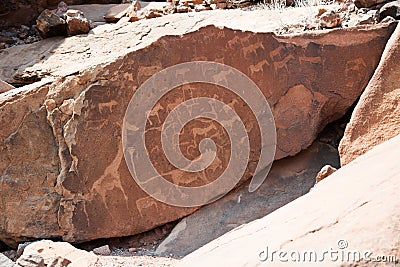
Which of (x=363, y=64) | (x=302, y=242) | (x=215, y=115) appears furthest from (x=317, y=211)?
(x=363, y=64)

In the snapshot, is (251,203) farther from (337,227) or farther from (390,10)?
(337,227)

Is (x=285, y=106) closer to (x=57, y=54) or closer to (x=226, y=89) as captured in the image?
(x=226, y=89)

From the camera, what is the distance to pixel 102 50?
12.9ft

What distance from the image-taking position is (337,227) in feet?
3.81

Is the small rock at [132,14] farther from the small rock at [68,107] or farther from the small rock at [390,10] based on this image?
the small rock at [390,10]

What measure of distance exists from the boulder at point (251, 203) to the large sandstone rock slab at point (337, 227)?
1271 millimetres

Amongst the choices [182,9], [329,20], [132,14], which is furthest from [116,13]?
[329,20]

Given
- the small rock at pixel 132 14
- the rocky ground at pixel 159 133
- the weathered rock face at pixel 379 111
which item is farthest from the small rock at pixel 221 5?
the weathered rock face at pixel 379 111

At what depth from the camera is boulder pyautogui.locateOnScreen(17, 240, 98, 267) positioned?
2.19 meters

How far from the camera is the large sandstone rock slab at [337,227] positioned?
3.46 ft

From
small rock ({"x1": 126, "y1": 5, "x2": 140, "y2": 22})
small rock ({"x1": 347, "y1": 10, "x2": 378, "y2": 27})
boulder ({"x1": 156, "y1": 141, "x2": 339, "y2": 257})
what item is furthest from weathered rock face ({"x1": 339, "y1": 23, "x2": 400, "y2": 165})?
small rock ({"x1": 126, "y1": 5, "x2": 140, "y2": 22})

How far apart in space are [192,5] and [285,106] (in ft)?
6.99

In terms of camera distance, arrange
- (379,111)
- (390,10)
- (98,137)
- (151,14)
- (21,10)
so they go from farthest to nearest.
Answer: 1. (21,10)
2. (151,14)
3. (390,10)
4. (98,137)
5. (379,111)

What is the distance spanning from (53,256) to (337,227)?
4.98ft
